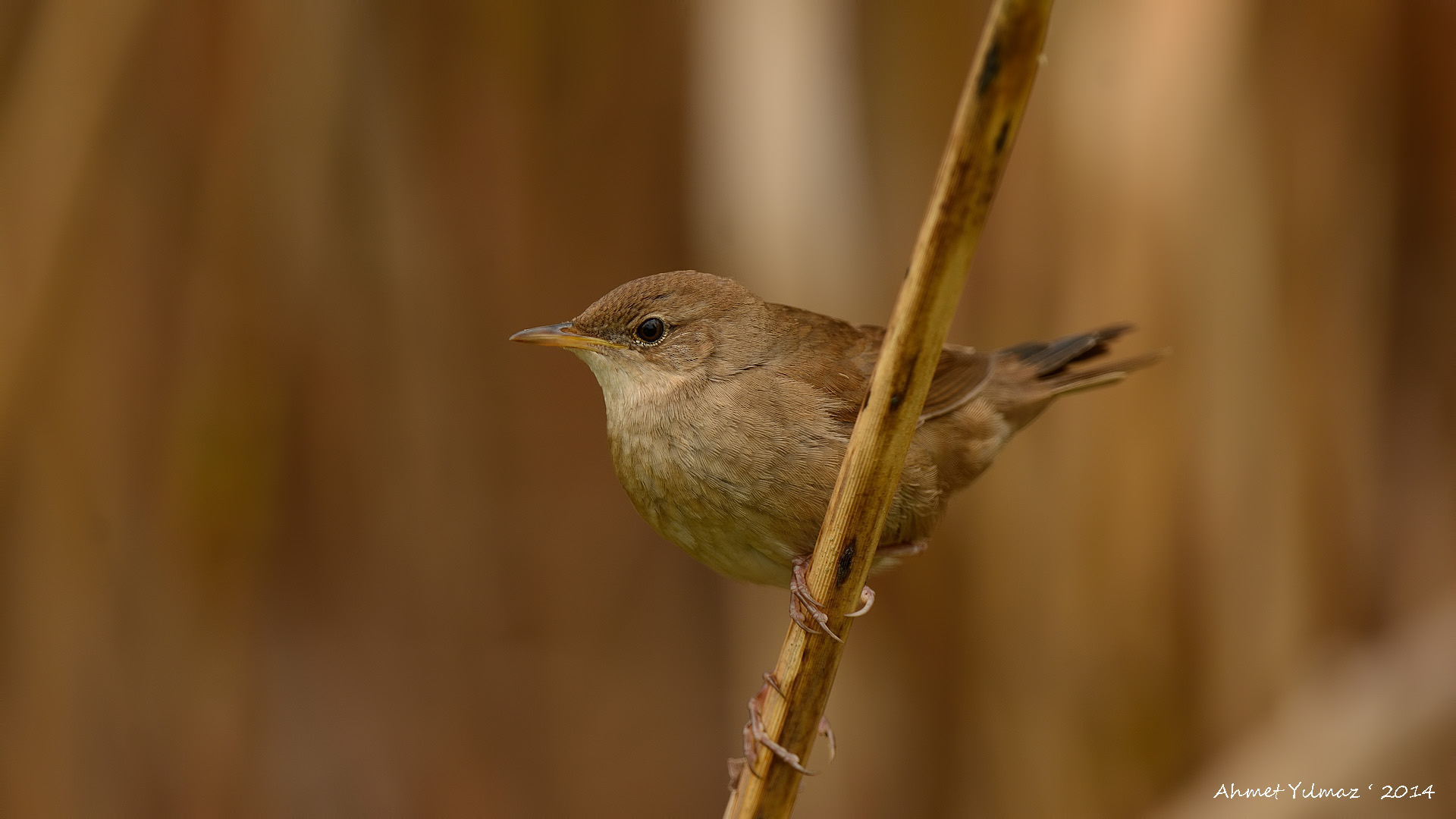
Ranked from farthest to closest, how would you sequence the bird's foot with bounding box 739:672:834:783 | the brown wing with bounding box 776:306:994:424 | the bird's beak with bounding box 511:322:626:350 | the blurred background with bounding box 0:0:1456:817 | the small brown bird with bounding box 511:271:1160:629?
the blurred background with bounding box 0:0:1456:817
the brown wing with bounding box 776:306:994:424
the bird's beak with bounding box 511:322:626:350
the small brown bird with bounding box 511:271:1160:629
the bird's foot with bounding box 739:672:834:783

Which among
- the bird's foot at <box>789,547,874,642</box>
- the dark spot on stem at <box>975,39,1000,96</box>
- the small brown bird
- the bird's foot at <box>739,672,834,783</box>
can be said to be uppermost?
the dark spot on stem at <box>975,39,1000,96</box>

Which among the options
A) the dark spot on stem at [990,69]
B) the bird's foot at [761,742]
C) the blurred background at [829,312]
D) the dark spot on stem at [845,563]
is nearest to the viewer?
the dark spot on stem at [990,69]

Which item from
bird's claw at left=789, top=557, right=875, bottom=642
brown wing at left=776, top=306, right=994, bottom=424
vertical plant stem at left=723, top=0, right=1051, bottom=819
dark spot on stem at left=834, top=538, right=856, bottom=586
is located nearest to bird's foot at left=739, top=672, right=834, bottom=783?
vertical plant stem at left=723, top=0, right=1051, bottom=819

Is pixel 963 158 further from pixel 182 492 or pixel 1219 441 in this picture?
pixel 182 492

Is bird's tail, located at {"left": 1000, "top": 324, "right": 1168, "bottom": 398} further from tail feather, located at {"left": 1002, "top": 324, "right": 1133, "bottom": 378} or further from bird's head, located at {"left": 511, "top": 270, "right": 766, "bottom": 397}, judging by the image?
bird's head, located at {"left": 511, "top": 270, "right": 766, "bottom": 397}

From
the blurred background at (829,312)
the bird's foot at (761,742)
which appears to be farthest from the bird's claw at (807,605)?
the blurred background at (829,312)

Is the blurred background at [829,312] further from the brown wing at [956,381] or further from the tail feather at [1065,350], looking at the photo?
the brown wing at [956,381]

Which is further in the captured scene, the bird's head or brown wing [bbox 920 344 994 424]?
brown wing [bbox 920 344 994 424]

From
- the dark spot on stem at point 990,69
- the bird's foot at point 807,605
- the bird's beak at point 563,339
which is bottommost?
the bird's foot at point 807,605
